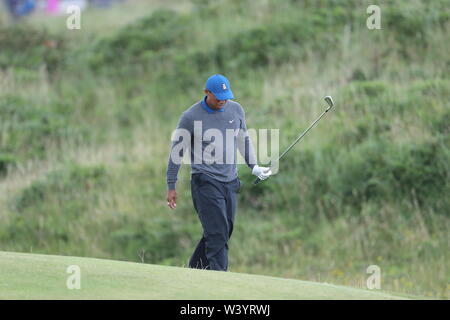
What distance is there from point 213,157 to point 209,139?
0.22 meters

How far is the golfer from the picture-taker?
945cm

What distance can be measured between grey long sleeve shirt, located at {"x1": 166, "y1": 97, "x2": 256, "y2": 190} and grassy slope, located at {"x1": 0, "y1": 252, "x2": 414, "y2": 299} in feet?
4.50

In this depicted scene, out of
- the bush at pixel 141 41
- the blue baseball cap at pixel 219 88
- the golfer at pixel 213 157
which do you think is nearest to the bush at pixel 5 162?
the bush at pixel 141 41

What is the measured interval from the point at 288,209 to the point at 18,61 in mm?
11004

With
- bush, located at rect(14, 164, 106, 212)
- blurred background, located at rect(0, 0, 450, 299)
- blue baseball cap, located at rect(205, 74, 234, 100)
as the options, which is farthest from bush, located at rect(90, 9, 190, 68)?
blue baseball cap, located at rect(205, 74, 234, 100)

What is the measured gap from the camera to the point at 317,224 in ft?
53.5

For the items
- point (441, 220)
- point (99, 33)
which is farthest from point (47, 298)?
point (99, 33)

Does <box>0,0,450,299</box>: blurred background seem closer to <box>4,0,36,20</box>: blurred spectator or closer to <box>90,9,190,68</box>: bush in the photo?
<box>90,9,190,68</box>: bush

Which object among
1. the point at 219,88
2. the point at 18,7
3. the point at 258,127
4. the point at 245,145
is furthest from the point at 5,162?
the point at 18,7

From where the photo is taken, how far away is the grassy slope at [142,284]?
7.20m

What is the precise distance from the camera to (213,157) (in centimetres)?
957

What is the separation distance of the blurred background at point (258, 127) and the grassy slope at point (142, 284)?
213 inches

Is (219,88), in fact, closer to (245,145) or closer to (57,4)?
(245,145)

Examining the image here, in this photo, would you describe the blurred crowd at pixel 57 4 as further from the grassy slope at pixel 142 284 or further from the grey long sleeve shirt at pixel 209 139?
the grassy slope at pixel 142 284
